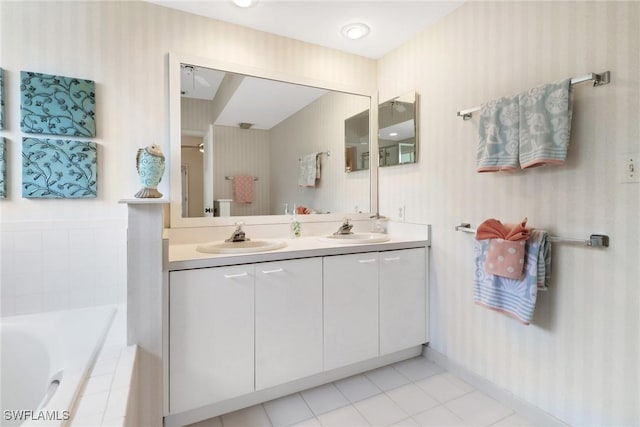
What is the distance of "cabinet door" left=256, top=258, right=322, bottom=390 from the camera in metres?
1.67

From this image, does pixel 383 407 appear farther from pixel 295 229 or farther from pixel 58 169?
pixel 58 169

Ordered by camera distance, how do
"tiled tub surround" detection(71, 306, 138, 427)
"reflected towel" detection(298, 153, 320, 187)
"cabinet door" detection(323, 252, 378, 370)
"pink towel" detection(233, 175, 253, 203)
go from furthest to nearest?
"reflected towel" detection(298, 153, 320, 187) < "pink towel" detection(233, 175, 253, 203) < "cabinet door" detection(323, 252, 378, 370) < "tiled tub surround" detection(71, 306, 138, 427)

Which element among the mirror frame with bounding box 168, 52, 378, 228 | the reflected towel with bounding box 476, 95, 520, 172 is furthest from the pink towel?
the reflected towel with bounding box 476, 95, 520, 172

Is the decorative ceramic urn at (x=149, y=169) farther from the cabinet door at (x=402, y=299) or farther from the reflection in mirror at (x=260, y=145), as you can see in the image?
the cabinet door at (x=402, y=299)

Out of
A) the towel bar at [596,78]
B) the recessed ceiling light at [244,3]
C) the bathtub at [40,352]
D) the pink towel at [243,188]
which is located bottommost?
the bathtub at [40,352]

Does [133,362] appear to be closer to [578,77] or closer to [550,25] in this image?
[578,77]

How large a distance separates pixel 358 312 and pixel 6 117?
2228 mm

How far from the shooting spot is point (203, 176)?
209 centimetres

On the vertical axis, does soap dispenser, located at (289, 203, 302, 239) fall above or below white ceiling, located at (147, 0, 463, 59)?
below

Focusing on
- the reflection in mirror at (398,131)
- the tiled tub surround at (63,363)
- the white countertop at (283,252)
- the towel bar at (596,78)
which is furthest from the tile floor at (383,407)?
the towel bar at (596,78)

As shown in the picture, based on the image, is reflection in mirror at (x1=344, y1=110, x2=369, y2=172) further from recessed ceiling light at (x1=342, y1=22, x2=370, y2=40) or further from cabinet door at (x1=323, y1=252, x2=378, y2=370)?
cabinet door at (x1=323, y1=252, x2=378, y2=370)

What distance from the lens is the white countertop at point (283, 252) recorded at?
4.99ft

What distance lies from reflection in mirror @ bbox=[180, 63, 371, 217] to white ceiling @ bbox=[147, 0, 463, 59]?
36 centimetres

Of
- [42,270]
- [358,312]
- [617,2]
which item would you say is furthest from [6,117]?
[617,2]
